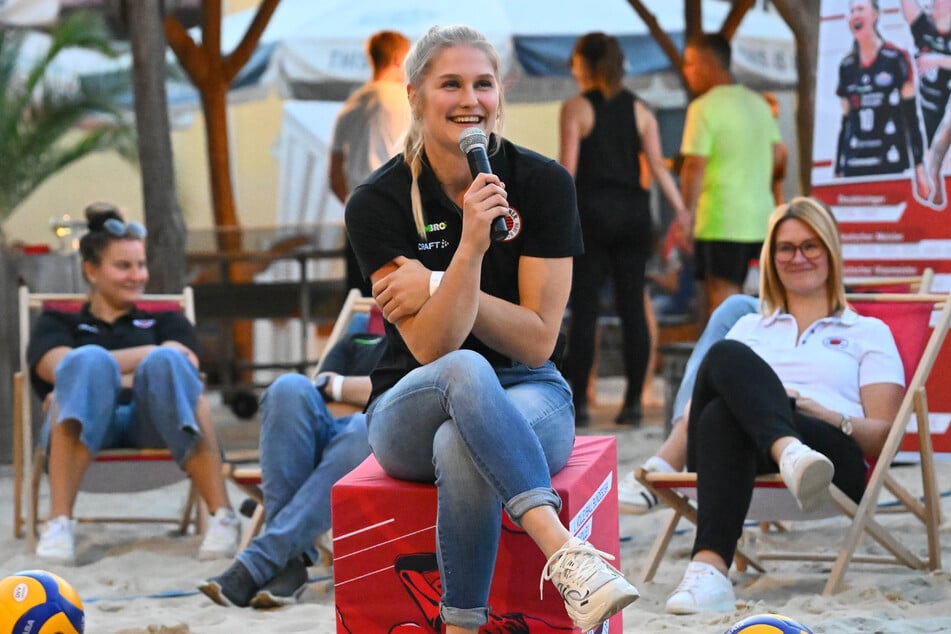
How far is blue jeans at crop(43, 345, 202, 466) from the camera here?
4633mm

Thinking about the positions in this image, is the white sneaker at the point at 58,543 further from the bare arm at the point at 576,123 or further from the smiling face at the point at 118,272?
the bare arm at the point at 576,123

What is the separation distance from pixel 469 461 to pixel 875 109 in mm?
3042

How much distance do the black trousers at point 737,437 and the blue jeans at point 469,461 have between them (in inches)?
36.5

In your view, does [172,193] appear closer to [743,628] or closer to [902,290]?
[902,290]

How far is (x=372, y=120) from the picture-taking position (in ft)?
22.4

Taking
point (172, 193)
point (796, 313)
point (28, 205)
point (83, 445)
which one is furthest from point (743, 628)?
point (28, 205)

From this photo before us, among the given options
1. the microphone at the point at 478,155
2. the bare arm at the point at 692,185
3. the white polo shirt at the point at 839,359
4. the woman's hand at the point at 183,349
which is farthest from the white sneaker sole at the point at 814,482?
the bare arm at the point at 692,185

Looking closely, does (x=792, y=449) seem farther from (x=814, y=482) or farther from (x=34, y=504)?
(x=34, y=504)

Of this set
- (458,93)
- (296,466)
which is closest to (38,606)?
(296,466)

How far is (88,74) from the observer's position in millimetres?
12242

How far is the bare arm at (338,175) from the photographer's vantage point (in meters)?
6.91

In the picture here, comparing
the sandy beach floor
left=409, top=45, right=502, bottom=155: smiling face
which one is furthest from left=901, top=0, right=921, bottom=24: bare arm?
left=409, top=45, right=502, bottom=155: smiling face

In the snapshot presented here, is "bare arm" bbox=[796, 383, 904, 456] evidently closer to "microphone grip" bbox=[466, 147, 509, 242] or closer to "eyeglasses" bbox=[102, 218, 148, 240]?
"microphone grip" bbox=[466, 147, 509, 242]

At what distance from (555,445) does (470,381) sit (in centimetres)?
29
